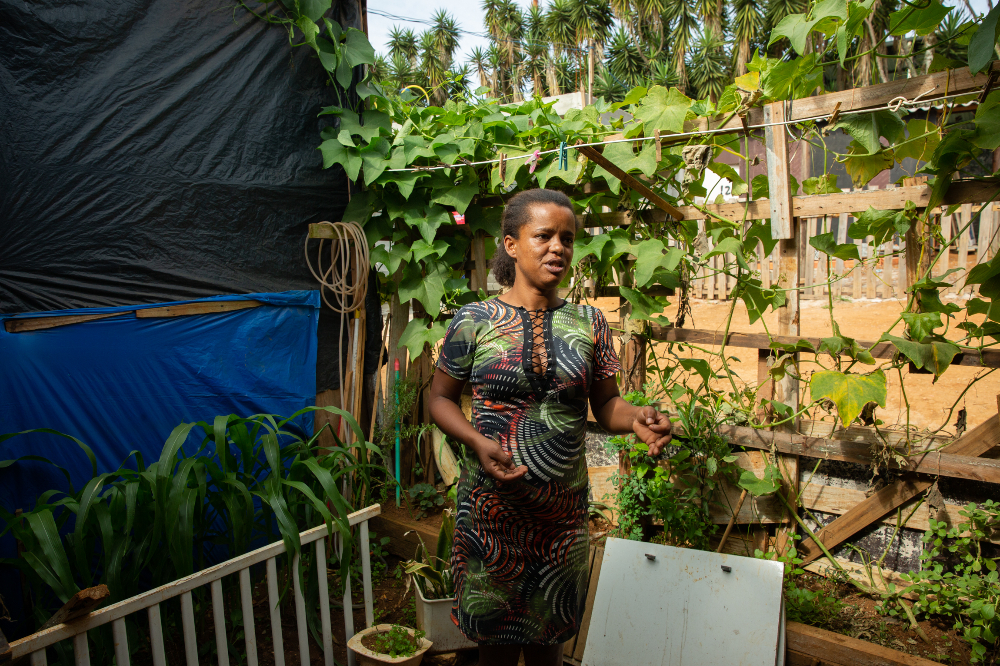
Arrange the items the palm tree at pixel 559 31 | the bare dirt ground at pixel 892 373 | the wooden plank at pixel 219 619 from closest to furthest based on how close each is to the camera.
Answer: the wooden plank at pixel 219 619, the bare dirt ground at pixel 892 373, the palm tree at pixel 559 31

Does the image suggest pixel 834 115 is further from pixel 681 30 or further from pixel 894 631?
pixel 681 30

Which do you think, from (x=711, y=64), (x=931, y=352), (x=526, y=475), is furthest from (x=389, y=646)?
(x=711, y=64)

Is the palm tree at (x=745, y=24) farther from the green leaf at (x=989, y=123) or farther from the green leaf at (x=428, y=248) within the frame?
the green leaf at (x=989, y=123)

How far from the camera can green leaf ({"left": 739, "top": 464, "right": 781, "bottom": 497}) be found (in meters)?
2.51

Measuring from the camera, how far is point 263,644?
8.36 ft

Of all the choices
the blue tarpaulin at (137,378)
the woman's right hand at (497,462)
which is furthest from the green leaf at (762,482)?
the blue tarpaulin at (137,378)

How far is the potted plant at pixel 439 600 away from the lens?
2406 millimetres

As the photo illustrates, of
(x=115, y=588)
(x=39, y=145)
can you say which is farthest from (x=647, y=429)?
(x=39, y=145)

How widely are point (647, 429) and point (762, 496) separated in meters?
1.61

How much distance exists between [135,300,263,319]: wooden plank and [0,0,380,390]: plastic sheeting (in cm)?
5

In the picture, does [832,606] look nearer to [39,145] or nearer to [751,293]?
[751,293]

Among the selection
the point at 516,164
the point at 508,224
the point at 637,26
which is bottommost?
the point at 508,224

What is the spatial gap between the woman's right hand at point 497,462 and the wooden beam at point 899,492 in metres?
1.85

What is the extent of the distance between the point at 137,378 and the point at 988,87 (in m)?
3.30
